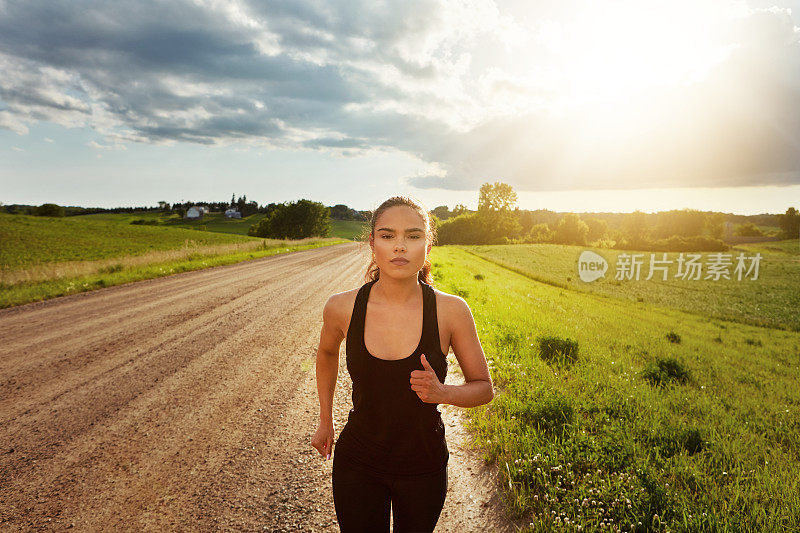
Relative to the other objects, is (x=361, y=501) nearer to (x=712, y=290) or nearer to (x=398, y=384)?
(x=398, y=384)

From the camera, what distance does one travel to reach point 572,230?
10950cm

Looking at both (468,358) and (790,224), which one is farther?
(790,224)

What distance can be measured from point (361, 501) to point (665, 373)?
24.4 feet

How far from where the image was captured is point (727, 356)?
1171 cm

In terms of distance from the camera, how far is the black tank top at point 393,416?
6.49 ft

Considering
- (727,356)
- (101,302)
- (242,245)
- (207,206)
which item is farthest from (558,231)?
(207,206)

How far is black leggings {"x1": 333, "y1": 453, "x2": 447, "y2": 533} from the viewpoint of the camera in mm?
1937

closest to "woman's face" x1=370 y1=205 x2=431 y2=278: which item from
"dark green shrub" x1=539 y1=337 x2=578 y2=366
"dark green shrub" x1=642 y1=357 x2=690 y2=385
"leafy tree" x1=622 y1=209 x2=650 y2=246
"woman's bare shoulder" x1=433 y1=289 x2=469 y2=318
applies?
"woman's bare shoulder" x1=433 y1=289 x2=469 y2=318

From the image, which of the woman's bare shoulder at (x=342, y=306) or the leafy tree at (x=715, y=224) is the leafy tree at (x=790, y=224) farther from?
the woman's bare shoulder at (x=342, y=306)

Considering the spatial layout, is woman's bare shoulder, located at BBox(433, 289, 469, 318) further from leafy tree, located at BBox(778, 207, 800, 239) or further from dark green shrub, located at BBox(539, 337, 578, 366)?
leafy tree, located at BBox(778, 207, 800, 239)

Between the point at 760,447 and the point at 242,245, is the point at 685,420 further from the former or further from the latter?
the point at 242,245

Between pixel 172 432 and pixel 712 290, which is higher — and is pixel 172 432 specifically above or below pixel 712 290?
above

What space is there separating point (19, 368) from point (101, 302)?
6548mm

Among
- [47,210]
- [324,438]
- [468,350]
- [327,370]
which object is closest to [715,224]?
[468,350]
